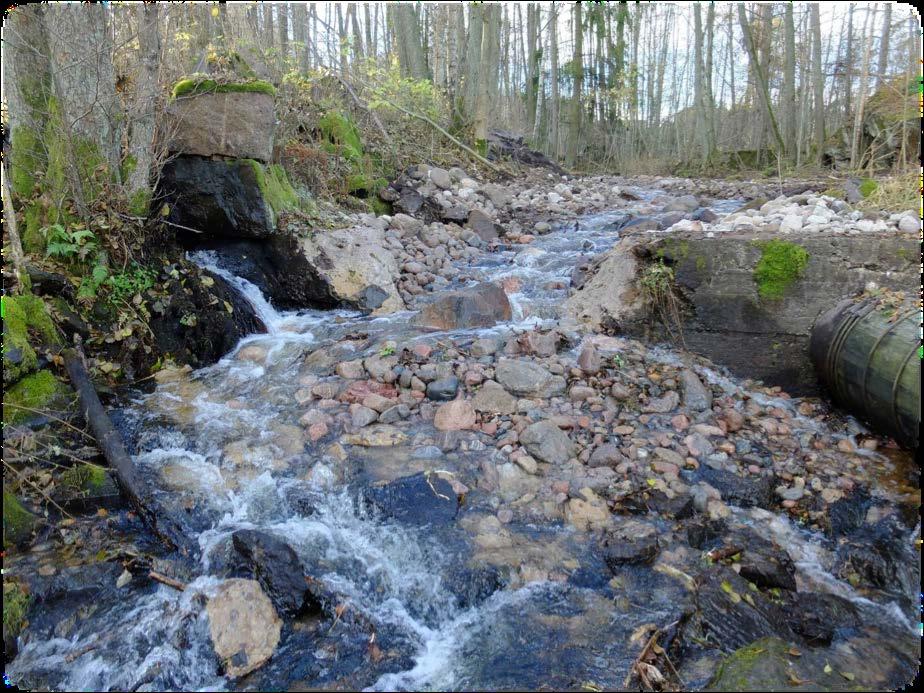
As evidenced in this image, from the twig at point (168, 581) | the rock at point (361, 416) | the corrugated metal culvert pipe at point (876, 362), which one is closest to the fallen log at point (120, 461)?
the twig at point (168, 581)

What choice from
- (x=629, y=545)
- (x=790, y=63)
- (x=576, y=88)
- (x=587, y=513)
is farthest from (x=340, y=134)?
(x=576, y=88)

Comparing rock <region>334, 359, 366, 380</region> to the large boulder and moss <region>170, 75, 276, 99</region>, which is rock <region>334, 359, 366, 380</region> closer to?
the large boulder

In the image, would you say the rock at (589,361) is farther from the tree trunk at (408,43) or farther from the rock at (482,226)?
the tree trunk at (408,43)

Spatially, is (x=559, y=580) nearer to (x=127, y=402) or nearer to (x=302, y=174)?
(x=127, y=402)

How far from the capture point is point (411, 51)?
46.0 feet

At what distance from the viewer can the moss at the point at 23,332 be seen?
159 inches

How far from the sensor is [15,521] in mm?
3369

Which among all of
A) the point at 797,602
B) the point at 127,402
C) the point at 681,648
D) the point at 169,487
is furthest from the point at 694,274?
the point at 127,402

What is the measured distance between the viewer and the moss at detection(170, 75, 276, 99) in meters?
6.81

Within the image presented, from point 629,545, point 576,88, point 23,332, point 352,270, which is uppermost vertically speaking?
point 576,88

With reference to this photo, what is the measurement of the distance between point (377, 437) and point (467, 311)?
241 cm

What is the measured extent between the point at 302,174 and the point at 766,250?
661 centimetres

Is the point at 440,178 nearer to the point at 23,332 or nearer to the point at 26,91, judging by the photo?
the point at 26,91

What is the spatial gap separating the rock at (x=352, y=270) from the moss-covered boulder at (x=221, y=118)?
1289 mm
